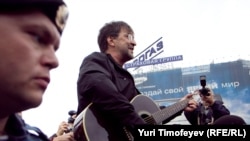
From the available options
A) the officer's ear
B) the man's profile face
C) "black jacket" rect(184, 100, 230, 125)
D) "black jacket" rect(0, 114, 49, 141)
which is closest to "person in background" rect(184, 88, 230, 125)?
"black jacket" rect(184, 100, 230, 125)

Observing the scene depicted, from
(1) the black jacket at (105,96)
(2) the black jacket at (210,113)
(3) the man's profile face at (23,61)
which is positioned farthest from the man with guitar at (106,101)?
(3) the man's profile face at (23,61)

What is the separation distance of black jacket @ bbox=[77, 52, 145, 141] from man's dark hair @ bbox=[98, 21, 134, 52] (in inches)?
13.5

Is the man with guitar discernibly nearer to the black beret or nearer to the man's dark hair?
the man's dark hair

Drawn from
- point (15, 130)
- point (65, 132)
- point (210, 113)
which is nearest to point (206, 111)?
point (210, 113)

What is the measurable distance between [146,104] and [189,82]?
17.9m

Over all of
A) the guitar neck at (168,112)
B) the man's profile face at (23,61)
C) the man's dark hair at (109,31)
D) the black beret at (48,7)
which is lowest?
the guitar neck at (168,112)

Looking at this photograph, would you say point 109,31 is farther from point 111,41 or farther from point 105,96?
point 105,96

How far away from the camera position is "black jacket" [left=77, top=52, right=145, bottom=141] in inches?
68.0

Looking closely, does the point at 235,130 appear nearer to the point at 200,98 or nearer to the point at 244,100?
the point at 200,98

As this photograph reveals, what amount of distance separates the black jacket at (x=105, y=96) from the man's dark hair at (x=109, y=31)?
0.34m

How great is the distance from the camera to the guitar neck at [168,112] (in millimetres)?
2166

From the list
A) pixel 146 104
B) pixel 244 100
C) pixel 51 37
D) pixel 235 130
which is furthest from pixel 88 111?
pixel 244 100

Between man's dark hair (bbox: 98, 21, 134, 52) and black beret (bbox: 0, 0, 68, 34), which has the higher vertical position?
man's dark hair (bbox: 98, 21, 134, 52)

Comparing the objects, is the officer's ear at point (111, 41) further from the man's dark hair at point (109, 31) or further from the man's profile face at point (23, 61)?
the man's profile face at point (23, 61)
